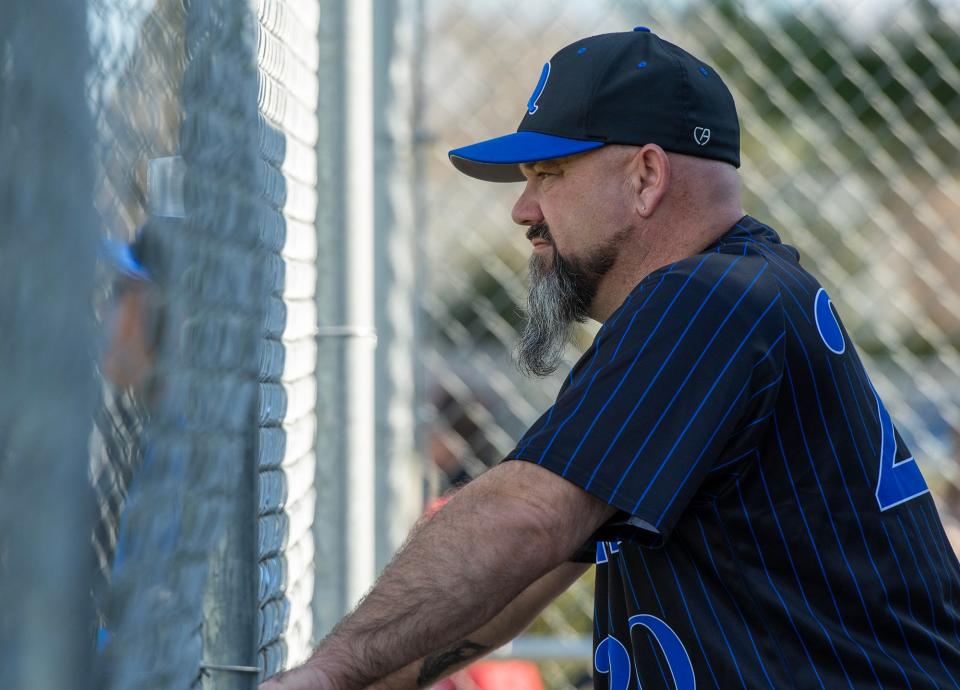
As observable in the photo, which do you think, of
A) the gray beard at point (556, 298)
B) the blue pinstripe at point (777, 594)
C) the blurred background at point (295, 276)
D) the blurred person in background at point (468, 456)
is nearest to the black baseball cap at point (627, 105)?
the gray beard at point (556, 298)

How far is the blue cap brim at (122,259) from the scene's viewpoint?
650mm

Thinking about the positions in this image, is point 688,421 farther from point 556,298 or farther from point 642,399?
point 556,298

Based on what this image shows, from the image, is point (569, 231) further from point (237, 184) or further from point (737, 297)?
point (237, 184)

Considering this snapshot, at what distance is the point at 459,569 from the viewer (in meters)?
1.30

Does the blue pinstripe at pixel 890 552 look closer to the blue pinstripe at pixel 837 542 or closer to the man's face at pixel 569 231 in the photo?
the blue pinstripe at pixel 837 542

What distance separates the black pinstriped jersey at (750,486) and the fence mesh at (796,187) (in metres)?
1.52

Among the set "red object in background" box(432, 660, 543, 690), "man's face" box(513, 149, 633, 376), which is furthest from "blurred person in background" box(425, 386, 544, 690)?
"man's face" box(513, 149, 633, 376)

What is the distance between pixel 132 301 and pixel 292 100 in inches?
43.1

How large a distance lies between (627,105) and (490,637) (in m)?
0.90

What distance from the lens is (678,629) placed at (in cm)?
154

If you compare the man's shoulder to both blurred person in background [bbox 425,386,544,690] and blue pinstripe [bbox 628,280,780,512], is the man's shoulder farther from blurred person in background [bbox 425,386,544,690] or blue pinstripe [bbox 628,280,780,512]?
blurred person in background [bbox 425,386,544,690]

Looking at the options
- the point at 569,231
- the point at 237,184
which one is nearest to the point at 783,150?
the point at 569,231

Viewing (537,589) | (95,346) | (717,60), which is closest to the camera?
(95,346)

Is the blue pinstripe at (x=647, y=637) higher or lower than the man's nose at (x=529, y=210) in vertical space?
lower
